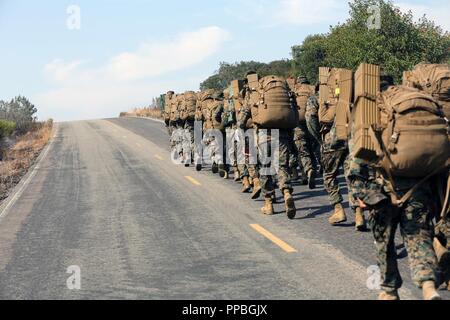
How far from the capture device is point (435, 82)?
21.4 feet

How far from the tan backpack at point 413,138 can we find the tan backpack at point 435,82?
175cm

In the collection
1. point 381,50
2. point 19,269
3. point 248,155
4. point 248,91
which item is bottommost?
point 19,269

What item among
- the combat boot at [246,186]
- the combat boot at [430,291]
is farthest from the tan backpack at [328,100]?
the combat boot at [430,291]

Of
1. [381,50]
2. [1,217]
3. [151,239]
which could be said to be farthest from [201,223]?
[381,50]

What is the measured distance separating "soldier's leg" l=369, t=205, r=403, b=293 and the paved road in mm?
388

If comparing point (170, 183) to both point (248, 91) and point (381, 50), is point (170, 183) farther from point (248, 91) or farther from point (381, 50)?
point (381, 50)

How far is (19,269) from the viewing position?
715 cm

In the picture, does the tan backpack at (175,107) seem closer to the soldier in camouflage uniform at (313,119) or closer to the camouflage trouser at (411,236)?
the soldier in camouflage uniform at (313,119)

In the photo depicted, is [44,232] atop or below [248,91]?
below

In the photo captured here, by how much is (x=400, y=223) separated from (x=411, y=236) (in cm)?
18

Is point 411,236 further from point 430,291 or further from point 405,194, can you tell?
point 430,291

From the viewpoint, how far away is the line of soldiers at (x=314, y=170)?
192 inches

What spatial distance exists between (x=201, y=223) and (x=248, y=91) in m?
2.97

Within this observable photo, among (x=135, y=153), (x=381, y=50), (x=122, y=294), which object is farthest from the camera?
(x=381, y=50)
